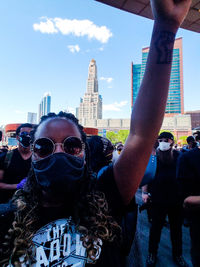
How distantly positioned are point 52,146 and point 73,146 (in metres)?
0.12

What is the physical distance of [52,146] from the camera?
1.05m

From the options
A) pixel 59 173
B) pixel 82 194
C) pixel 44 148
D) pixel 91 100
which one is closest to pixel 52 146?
pixel 44 148

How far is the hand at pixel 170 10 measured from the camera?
86 cm

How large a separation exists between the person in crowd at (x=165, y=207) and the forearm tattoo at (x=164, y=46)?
2.51 meters

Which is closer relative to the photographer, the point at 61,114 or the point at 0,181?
the point at 61,114

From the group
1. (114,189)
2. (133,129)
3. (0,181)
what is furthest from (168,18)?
(0,181)

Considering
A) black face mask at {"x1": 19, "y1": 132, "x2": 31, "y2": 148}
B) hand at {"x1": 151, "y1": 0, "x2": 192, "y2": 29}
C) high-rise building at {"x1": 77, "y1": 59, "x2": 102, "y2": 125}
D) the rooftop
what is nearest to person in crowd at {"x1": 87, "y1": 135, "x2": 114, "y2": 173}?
black face mask at {"x1": 19, "y1": 132, "x2": 31, "y2": 148}

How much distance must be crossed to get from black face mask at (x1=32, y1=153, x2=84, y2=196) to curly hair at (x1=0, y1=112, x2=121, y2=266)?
101mm

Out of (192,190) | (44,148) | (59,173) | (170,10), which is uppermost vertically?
(170,10)

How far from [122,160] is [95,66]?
12930 cm

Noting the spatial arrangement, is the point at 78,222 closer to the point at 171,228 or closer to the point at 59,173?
the point at 59,173

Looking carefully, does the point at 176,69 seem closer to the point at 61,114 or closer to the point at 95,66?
the point at 95,66

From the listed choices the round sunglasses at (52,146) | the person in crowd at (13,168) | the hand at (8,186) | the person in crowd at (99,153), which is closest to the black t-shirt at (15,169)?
the person in crowd at (13,168)

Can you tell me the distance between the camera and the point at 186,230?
4.13m
